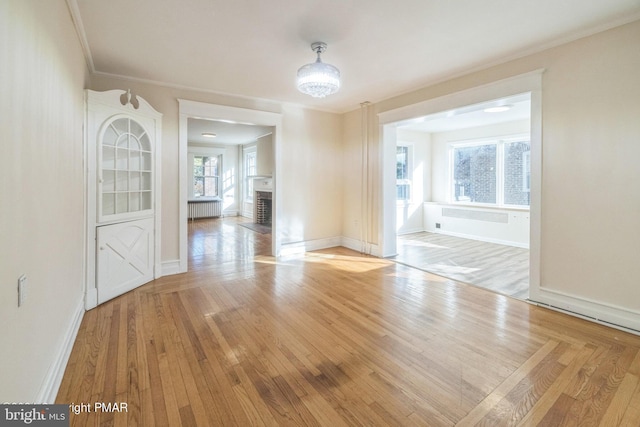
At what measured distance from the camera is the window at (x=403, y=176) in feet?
25.1

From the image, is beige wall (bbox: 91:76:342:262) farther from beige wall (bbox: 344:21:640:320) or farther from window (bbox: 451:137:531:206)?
window (bbox: 451:137:531:206)

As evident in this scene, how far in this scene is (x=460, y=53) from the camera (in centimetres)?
322

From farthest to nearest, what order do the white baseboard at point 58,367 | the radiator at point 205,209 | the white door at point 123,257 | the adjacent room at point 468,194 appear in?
the radiator at point 205,209
the adjacent room at point 468,194
the white door at point 123,257
the white baseboard at point 58,367

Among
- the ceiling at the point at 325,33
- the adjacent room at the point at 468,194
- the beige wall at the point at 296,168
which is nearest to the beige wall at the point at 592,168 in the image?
the ceiling at the point at 325,33

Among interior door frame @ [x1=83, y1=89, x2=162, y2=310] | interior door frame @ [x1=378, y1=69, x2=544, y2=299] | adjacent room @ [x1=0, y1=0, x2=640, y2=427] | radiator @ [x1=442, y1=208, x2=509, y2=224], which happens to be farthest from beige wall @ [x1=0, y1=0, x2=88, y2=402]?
radiator @ [x1=442, y1=208, x2=509, y2=224]

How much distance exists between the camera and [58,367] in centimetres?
A: 191

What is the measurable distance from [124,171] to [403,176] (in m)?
6.11

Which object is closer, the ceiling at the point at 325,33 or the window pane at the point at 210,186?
the ceiling at the point at 325,33

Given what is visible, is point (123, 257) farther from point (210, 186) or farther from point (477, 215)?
point (210, 186)

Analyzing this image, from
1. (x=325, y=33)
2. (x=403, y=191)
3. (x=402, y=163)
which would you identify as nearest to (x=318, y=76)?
(x=325, y=33)

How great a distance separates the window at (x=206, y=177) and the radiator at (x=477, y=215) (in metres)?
7.65

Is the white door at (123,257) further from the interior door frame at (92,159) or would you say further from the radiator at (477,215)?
the radiator at (477,215)

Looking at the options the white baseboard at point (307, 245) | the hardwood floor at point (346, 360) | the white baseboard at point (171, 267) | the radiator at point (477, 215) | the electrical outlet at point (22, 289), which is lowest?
the hardwood floor at point (346, 360)

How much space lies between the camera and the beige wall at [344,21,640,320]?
8.53 ft
